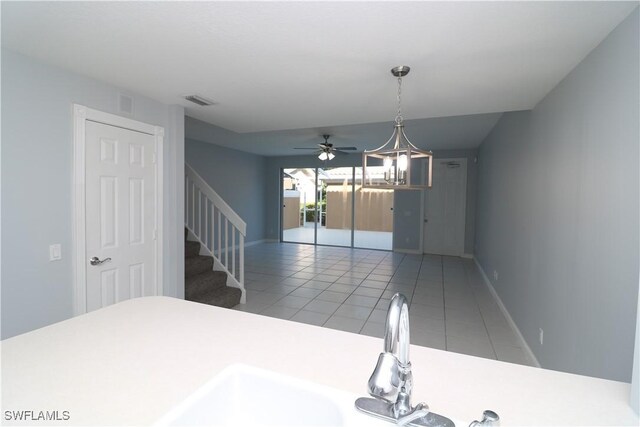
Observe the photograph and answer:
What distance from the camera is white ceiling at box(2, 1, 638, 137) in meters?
1.52

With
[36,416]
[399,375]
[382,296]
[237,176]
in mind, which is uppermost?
[237,176]

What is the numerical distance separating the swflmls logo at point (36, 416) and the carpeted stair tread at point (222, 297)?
3.05 m

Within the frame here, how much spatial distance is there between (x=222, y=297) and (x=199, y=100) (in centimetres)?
233

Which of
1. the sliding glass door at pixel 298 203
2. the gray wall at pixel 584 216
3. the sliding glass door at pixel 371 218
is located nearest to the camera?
the gray wall at pixel 584 216

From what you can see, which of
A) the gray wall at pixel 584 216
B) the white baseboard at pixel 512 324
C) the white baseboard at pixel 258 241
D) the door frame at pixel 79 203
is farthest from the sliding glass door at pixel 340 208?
the door frame at pixel 79 203

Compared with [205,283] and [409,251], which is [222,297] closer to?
[205,283]

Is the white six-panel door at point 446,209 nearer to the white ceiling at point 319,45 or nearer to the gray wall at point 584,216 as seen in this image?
the gray wall at point 584,216

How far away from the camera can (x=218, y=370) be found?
973 mm

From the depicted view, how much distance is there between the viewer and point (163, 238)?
10.4 feet

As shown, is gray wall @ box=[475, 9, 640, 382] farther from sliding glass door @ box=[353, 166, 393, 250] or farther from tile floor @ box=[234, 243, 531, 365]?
sliding glass door @ box=[353, 166, 393, 250]

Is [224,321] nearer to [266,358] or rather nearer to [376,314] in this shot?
[266,358]

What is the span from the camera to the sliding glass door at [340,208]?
326 inches

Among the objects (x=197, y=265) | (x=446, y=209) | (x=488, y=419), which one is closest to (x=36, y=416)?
(x=488, y=419)

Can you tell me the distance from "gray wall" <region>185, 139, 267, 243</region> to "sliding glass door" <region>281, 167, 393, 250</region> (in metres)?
0.68
